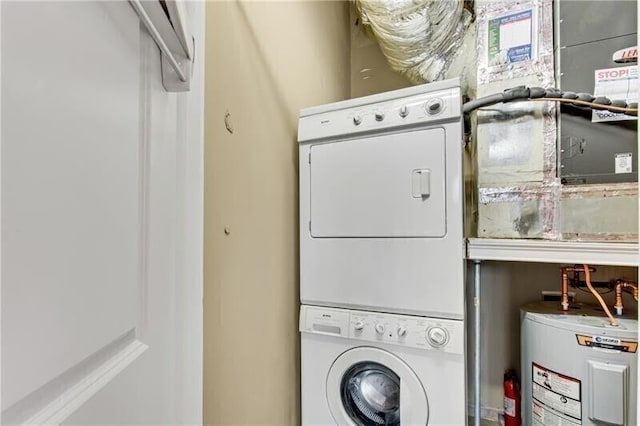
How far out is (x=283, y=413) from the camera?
1.60 m

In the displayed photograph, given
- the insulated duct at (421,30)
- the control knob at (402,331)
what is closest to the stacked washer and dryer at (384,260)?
the control knob at (402,331)

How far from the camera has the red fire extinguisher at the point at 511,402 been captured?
171 centimetres

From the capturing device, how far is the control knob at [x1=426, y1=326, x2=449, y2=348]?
4.47 feet

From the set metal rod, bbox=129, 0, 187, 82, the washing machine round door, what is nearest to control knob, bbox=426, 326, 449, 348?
the washing machine round door

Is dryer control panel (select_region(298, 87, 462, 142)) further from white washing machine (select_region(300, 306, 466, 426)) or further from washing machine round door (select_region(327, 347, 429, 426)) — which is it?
washing machine round door (select_region(327, 347, 429, 426))

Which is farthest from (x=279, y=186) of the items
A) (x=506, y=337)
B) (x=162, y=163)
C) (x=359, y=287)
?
(x=506, y=337)

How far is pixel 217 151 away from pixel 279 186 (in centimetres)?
53

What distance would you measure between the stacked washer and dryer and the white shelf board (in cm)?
21

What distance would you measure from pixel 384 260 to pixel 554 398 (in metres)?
0.90

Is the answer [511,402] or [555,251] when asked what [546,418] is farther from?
[555,251]

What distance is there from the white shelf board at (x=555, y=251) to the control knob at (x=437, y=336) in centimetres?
37

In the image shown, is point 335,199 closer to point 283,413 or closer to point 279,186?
point 279,186

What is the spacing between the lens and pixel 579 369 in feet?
4.36

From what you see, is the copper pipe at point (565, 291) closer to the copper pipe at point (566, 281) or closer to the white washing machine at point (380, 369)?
the copper pipe at point (566, 281)
